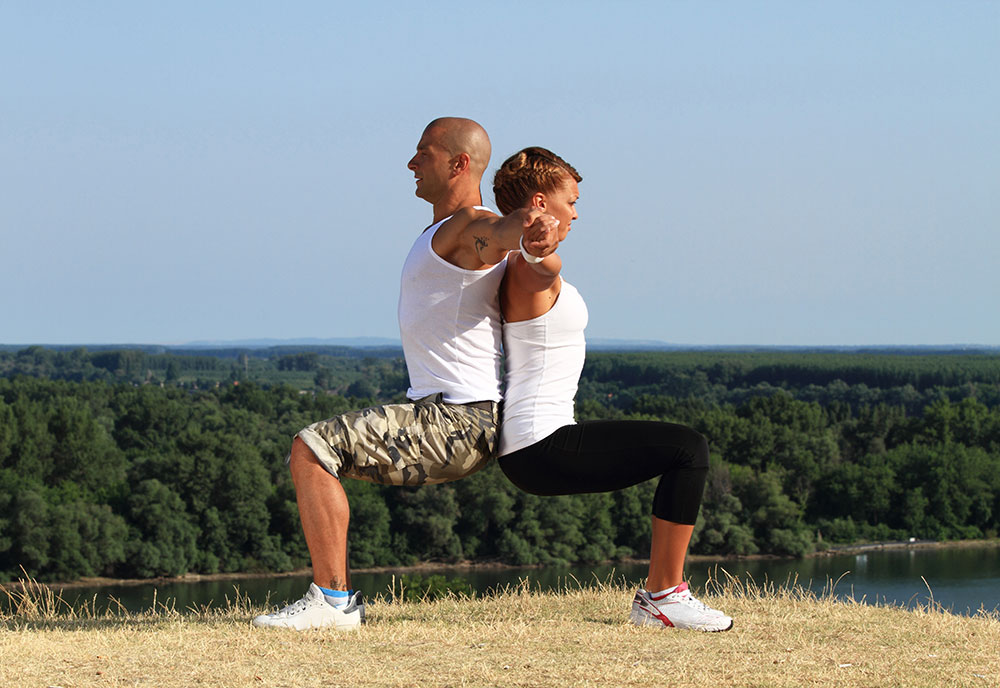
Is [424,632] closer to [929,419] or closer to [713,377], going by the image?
[929,419]

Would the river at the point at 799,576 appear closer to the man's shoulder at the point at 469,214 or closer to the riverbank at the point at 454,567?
the riverbank at the point at 454,567

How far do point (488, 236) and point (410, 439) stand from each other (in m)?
0.96

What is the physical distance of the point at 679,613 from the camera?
5.69 meters

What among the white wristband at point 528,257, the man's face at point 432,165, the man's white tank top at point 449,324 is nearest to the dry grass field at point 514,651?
the man's white tank top at point 449,324

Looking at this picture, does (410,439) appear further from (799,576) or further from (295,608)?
(799,576)

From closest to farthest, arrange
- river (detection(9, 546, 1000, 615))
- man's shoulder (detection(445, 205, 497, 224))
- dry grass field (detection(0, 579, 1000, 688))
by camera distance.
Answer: dry grass field (detection(0, 579, 1000, 688)) < man's shoulder (detection(445, 205, 497, 224)) < river (detection(9, 546, 1000, 615))

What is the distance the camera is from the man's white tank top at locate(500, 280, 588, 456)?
532 centimetres

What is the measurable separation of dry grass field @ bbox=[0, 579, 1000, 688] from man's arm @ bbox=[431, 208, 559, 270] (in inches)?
64.6

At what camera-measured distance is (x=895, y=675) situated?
192 inches

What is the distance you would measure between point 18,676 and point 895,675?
3393 mm

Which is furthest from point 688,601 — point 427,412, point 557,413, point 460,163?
point 460,163

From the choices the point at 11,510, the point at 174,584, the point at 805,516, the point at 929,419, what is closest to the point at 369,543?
the point at 174,584

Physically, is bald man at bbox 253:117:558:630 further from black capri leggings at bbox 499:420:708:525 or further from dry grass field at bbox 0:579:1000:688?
dry grass field at bbox 0:579:1000:688

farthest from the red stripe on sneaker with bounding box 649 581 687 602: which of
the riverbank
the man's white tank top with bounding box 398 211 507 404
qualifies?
the riverbank
